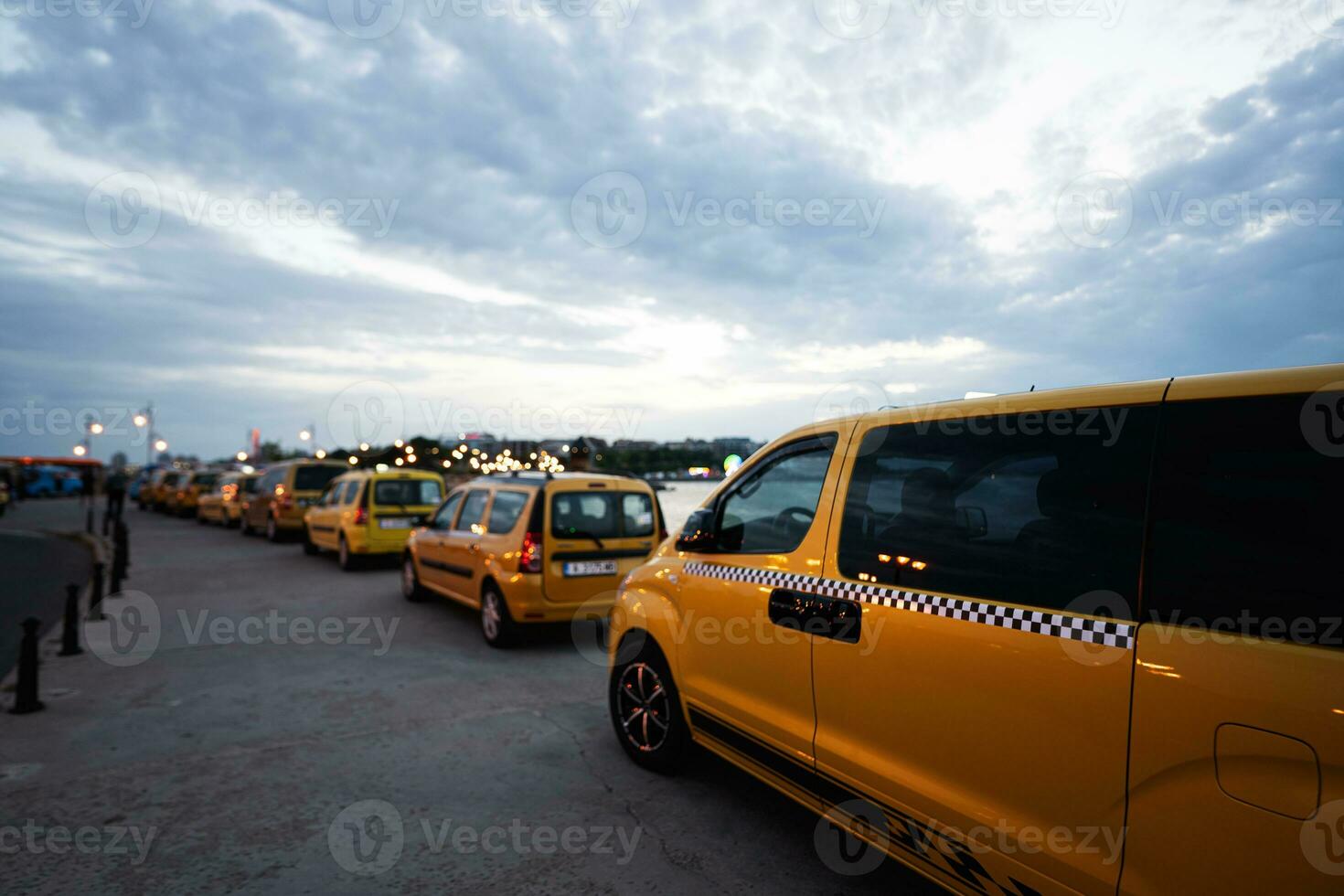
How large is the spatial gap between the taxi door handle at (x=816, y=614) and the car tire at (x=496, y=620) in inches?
175

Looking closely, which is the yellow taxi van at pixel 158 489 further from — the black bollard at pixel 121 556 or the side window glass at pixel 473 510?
the side window glass at pixel 473 510

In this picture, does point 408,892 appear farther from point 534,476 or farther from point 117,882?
point 534,476

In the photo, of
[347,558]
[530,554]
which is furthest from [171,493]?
[530,554]

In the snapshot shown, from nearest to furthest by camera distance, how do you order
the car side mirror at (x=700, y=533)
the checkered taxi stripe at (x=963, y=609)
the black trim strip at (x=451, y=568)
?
the checkered taxi stripe at (x=963, y=609) → the car side mirror at (x=700, y=533) → the black trim strip at (x=451, y=568)

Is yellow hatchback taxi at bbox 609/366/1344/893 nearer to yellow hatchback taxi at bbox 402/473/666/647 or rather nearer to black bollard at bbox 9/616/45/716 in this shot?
yellow hatchback taxi at bbox 402/473/666/647

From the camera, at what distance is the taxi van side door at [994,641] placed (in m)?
2.15

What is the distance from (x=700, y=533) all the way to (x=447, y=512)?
5961mm

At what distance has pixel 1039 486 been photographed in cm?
252

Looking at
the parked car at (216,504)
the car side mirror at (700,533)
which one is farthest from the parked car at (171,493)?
the car side mirror at (700,533)

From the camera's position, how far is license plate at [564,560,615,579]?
729 cm

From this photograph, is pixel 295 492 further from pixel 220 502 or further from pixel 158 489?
pixel 158 489

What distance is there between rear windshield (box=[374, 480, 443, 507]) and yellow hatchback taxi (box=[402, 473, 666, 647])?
4926 millimetres

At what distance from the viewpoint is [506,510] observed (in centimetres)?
782

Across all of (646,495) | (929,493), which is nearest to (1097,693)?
(929,493)
